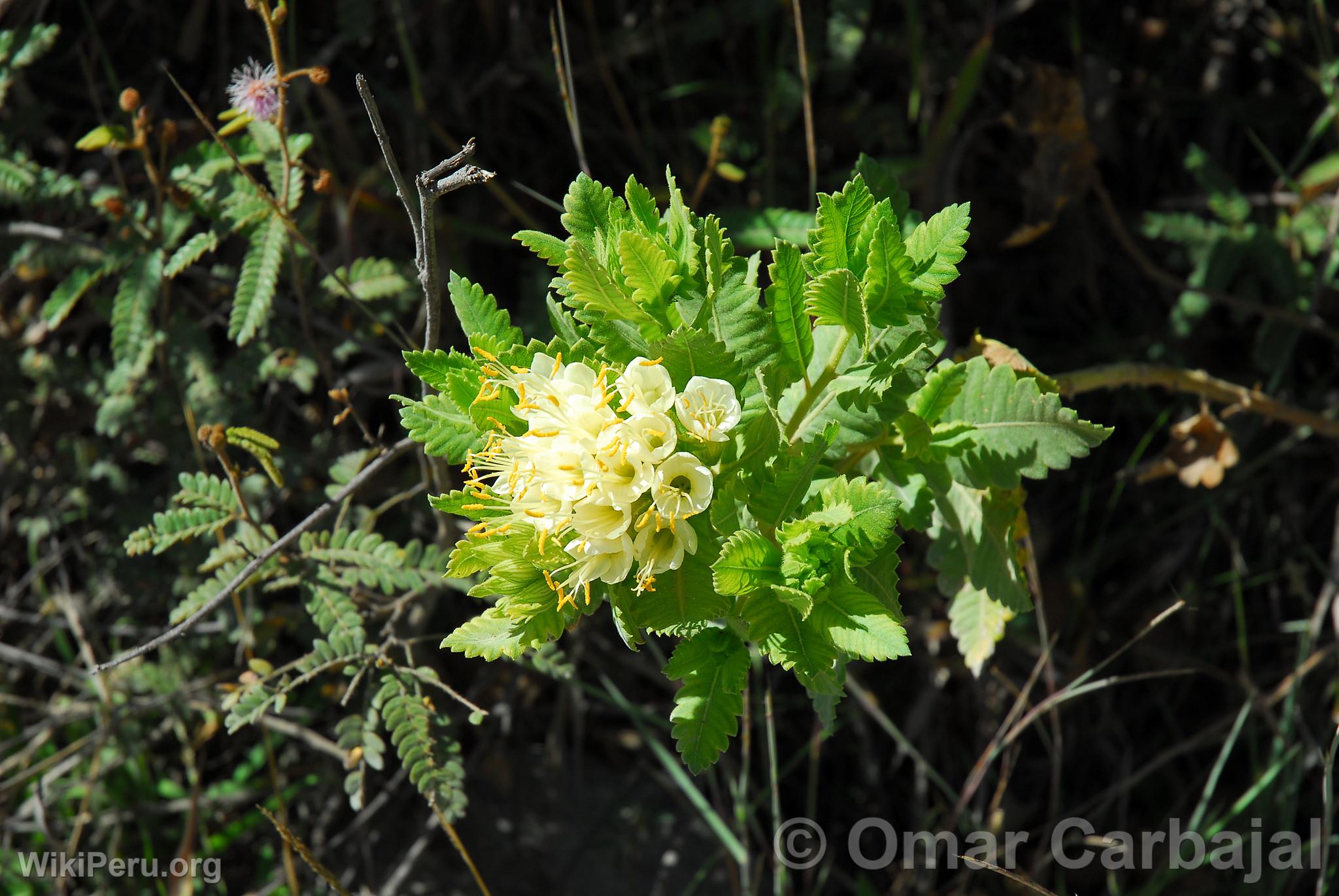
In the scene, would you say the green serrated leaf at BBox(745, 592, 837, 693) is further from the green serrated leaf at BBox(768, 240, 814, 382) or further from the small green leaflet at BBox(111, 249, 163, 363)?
the small green leaflet at BBox(111, 249, 163, 363)

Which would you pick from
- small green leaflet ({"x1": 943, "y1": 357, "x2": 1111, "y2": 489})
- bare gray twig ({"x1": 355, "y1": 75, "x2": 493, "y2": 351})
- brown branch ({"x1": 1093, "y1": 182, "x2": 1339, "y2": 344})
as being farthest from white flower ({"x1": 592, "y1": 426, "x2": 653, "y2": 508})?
brown branch ({"x1": 1093, "y1": 182, "x2": 1339, "y2": 344})

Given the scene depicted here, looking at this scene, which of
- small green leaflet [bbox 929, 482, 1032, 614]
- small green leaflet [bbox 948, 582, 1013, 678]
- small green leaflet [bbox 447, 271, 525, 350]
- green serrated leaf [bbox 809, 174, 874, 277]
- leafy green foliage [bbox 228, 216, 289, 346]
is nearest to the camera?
green serrated leaf [bbox 809, 174, 874, 277]

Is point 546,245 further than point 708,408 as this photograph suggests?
Yes

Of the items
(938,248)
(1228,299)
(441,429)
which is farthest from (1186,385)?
(441,429)

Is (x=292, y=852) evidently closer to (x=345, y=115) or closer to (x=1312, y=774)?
(x=345, y=115)

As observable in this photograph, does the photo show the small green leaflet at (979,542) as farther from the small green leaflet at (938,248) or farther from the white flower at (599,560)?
the white flower at (599,560)

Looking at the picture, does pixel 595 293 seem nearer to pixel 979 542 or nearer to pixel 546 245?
pixel 546 245

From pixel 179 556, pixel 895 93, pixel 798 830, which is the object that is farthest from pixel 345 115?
pixel 798 830

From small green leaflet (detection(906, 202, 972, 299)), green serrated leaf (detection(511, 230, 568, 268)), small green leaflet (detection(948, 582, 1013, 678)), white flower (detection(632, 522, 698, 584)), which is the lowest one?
small green leaflet (detection(948, 582, 1013, 678))

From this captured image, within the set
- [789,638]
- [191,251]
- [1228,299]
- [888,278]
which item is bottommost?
[1228,299]
